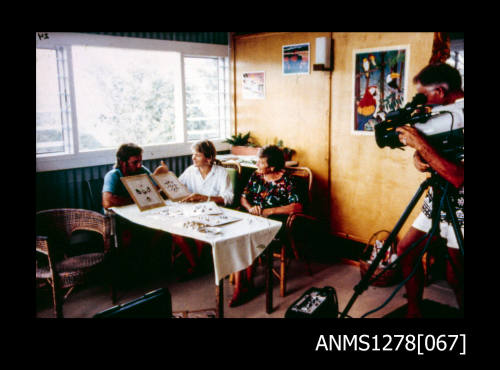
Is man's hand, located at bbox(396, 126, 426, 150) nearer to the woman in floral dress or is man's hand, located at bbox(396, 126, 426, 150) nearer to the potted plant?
the woman in floral dress

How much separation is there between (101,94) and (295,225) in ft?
8.28

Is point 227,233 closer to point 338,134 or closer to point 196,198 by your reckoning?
point 196,198

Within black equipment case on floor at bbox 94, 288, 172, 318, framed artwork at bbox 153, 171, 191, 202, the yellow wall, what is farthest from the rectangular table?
the yellow wall

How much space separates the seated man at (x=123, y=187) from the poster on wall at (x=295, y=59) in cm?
193

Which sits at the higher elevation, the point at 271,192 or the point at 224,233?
the point at 271,192

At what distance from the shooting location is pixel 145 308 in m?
1.72

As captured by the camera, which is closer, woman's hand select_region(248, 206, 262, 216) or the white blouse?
woman's hand select_region(248, 206, 262, 216)

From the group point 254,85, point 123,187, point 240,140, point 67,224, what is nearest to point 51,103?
point 123,187

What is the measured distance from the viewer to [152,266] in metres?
4.07

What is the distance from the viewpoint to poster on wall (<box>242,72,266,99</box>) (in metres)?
4.98

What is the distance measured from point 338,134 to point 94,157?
8.42 ft

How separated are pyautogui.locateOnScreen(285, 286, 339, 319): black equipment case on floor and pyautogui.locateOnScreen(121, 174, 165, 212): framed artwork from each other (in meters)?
1.59

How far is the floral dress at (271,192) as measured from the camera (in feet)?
11.7
